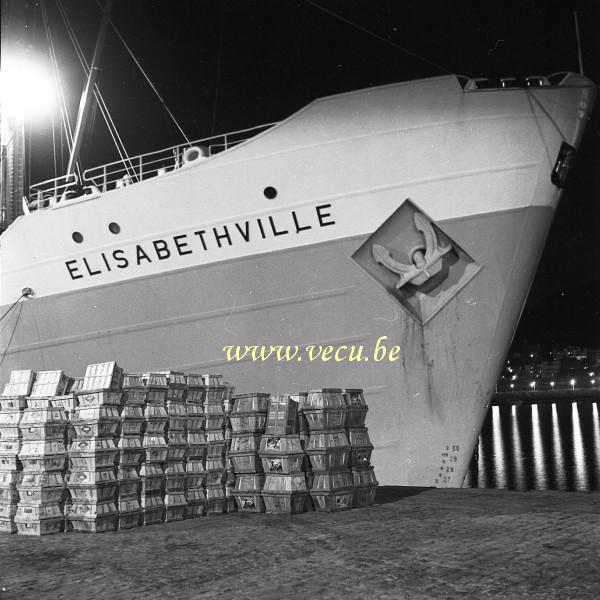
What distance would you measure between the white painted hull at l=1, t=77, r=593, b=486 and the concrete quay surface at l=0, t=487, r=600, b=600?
7.63 feet

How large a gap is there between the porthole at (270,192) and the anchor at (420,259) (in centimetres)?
176

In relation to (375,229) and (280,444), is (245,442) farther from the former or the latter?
(375,229)

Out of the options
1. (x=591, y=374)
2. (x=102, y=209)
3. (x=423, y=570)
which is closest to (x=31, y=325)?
(x=102, y=209)

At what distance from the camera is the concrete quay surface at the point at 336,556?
4840mm

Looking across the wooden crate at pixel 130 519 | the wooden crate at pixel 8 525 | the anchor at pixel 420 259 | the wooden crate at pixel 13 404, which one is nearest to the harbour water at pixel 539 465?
the anchor at pixel 420 259

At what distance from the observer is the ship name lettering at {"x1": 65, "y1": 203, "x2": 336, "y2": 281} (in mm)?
10672

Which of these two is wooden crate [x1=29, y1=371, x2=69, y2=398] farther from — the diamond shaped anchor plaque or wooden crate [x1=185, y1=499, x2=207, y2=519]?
the diamond shaped anchor plaque

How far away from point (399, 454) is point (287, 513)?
277 centimetres

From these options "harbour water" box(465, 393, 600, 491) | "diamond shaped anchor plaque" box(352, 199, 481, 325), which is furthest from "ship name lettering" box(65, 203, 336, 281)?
"harbour water" box(465, 393, 600, 491)

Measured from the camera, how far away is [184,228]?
36.6ft

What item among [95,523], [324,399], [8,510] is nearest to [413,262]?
[324,399]

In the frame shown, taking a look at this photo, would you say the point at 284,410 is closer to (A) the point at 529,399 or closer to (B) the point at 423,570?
(B) the point at 423,570

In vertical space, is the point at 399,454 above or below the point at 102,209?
below

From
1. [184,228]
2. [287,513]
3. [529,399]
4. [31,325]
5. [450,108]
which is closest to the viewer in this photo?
[287,513]
